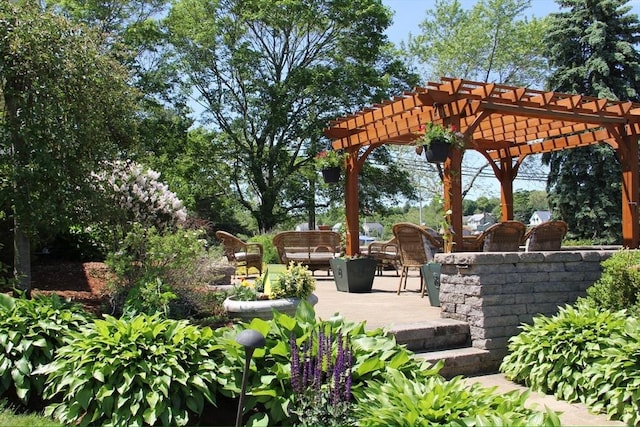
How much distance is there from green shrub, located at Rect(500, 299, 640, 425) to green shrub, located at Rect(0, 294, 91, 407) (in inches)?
143

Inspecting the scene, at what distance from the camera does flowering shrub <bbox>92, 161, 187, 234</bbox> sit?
5.79m

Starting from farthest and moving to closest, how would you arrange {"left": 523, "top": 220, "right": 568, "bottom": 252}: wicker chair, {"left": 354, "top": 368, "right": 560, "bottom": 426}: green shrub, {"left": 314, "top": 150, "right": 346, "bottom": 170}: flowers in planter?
{"left": 314, "top": 150, "right": 346, "bottom": 170}: flowers in planter
{"left": 523, "top": 220, "right": 568, "bottom": 252}: wicker chair
{"left": 354, "top": 368, "right": 560, "bottom": 426}: green shrub

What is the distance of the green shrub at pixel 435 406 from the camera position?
2604 millimetres

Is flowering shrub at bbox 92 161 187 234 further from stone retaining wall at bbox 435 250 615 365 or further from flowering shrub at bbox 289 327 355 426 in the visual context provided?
flowering shrub at bbox 289 327 355 426

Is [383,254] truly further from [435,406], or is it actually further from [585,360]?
[435,406]

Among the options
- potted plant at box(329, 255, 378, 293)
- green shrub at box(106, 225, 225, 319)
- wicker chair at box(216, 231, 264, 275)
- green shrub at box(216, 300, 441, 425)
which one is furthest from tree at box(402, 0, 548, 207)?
green shrub at box(216, 300, 441, 425)

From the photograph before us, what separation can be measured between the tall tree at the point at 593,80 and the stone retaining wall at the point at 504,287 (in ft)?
36.9

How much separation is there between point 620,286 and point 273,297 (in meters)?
3.13

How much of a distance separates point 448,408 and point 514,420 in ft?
1.02

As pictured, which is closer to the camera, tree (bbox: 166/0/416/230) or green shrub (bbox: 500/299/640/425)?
green shrub (bbox: 500/299/640/425)

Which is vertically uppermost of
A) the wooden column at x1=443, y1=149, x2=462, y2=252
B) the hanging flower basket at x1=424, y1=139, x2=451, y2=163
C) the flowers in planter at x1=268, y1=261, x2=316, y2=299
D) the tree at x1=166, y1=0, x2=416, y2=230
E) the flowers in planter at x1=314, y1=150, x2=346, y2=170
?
the tree at x1=166, y1=0, x2=416, y2=230

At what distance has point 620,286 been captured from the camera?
193 inches

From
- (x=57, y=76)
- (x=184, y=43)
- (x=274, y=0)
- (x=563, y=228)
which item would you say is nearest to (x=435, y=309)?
(x=563, y=228)

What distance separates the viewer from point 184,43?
21.5m
